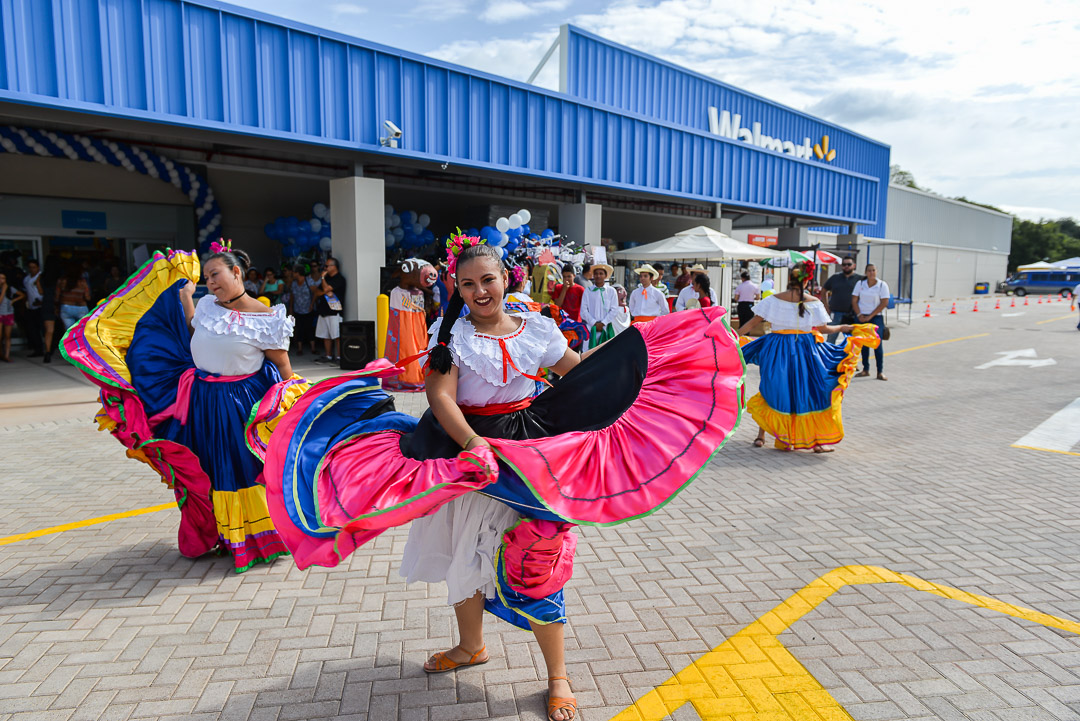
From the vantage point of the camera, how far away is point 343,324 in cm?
1129

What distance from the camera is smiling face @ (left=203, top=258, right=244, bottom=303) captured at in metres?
3.84

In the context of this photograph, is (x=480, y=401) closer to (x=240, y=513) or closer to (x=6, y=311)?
(x=240, y=513)

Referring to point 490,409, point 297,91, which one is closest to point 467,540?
point 490,409

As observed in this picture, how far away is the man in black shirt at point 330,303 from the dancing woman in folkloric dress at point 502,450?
905cm

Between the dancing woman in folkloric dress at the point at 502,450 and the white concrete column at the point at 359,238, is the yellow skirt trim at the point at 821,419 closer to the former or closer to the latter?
the dancing woman in folkloric dress at the point at 502,450

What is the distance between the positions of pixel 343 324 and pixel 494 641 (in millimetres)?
8799

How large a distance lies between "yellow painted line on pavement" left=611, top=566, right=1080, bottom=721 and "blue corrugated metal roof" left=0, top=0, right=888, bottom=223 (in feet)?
→ 30.9

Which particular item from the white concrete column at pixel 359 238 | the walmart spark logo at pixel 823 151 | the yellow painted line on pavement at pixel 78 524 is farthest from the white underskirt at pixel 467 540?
the walmart spark logo at pixel 823 151

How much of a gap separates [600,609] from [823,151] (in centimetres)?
2407

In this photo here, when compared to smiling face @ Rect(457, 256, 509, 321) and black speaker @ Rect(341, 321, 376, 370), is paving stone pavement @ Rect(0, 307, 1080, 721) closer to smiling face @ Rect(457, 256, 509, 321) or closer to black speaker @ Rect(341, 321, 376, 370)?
smiling face @ Rect(457, 256, 509, 321)

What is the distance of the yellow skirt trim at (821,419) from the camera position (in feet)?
21.6

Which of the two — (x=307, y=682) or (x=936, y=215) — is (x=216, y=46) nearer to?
(x=307, y=682)

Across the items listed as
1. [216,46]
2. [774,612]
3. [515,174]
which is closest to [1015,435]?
[774,612]

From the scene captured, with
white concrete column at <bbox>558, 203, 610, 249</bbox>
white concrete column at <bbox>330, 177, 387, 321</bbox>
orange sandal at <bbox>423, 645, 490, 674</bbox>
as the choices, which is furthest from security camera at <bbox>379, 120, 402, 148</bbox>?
orange sandal at <bbox>423, 645, 490, 674</bbox>
